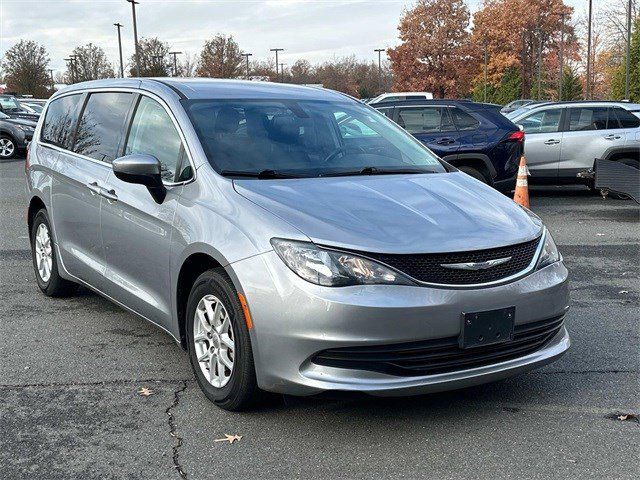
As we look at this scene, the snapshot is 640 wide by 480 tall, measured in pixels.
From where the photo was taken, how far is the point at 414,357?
3584 millimetres

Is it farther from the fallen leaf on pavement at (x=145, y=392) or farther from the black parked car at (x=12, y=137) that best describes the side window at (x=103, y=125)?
the black parked car at (x=12, y=137)

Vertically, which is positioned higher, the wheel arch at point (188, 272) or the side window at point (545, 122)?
the side window at point (545, 122)

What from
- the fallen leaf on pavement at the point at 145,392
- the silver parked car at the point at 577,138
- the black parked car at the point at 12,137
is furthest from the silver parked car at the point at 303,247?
the black parked car at the point at 12,137

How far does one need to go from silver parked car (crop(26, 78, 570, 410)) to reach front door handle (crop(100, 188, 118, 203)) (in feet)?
0.08

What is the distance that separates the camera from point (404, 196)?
420 cm

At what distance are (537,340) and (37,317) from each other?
371 cm

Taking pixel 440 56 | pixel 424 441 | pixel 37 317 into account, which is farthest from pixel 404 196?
pixel 440 56

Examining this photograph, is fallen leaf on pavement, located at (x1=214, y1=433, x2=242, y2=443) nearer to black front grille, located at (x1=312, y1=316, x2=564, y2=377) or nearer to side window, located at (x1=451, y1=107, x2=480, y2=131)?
black front grille, located at (x1=312, y1=316, x2=564, y2=377)

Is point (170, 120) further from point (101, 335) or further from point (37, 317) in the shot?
point (37, 317)

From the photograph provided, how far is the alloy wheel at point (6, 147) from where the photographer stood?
21766mm

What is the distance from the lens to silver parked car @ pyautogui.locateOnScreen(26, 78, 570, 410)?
354 cm

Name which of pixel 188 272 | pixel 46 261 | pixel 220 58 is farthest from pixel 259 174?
pixel 220 58

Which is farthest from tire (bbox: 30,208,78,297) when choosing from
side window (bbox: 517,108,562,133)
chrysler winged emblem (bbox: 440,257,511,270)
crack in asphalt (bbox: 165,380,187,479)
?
side window (bbox: 517,108,562,133)

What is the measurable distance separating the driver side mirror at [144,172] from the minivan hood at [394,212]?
515 millimetres
